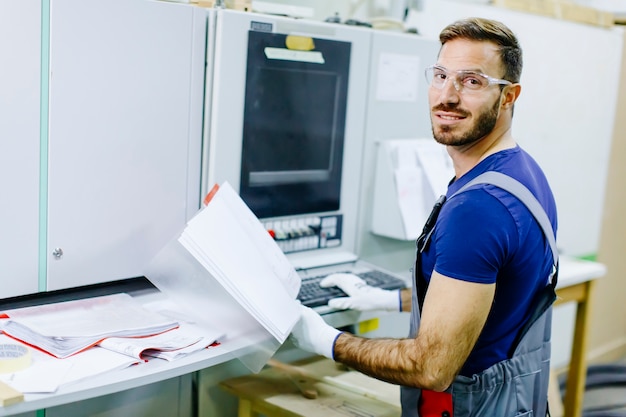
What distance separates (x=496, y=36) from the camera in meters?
1.54

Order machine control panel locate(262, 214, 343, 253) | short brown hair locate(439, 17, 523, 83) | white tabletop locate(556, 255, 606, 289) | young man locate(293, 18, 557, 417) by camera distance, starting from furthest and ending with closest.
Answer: white tabletop locate(556, 255, 606, 289)
machine control panel locate(262, 214, 343, 253)
short brown hair locate(439, 17, 523, 83)
young man locate(293, 18, 557, 417)

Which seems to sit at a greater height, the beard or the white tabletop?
the beard

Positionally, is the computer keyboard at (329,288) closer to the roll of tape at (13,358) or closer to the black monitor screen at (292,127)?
the black monitor screen at (292,127)

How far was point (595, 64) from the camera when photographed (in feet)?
11.7

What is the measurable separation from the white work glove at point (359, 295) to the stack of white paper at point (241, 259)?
21 centimetres

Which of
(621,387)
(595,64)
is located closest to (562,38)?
(595,64)

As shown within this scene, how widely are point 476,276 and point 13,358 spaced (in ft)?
2.79

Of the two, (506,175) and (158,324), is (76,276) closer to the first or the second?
(158,324)

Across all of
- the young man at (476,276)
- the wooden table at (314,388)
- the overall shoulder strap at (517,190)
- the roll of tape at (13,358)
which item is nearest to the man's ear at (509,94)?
the young man at (476,276)

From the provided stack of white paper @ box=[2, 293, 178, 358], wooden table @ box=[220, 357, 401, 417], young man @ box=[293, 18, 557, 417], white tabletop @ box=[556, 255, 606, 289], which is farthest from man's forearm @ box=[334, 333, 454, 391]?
white tabletop @ box=[556, 255, 606, 289]

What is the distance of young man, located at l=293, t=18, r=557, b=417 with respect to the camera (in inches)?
55.7

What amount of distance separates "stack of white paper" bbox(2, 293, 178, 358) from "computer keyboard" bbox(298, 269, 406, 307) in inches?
15.4

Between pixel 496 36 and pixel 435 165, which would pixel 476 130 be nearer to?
pixel 496 36

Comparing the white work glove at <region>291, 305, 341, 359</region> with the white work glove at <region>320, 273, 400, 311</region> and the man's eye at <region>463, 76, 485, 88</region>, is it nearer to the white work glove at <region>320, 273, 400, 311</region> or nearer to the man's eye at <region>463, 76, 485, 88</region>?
the white work glove at <region>320, 273, 400, 311</region>
